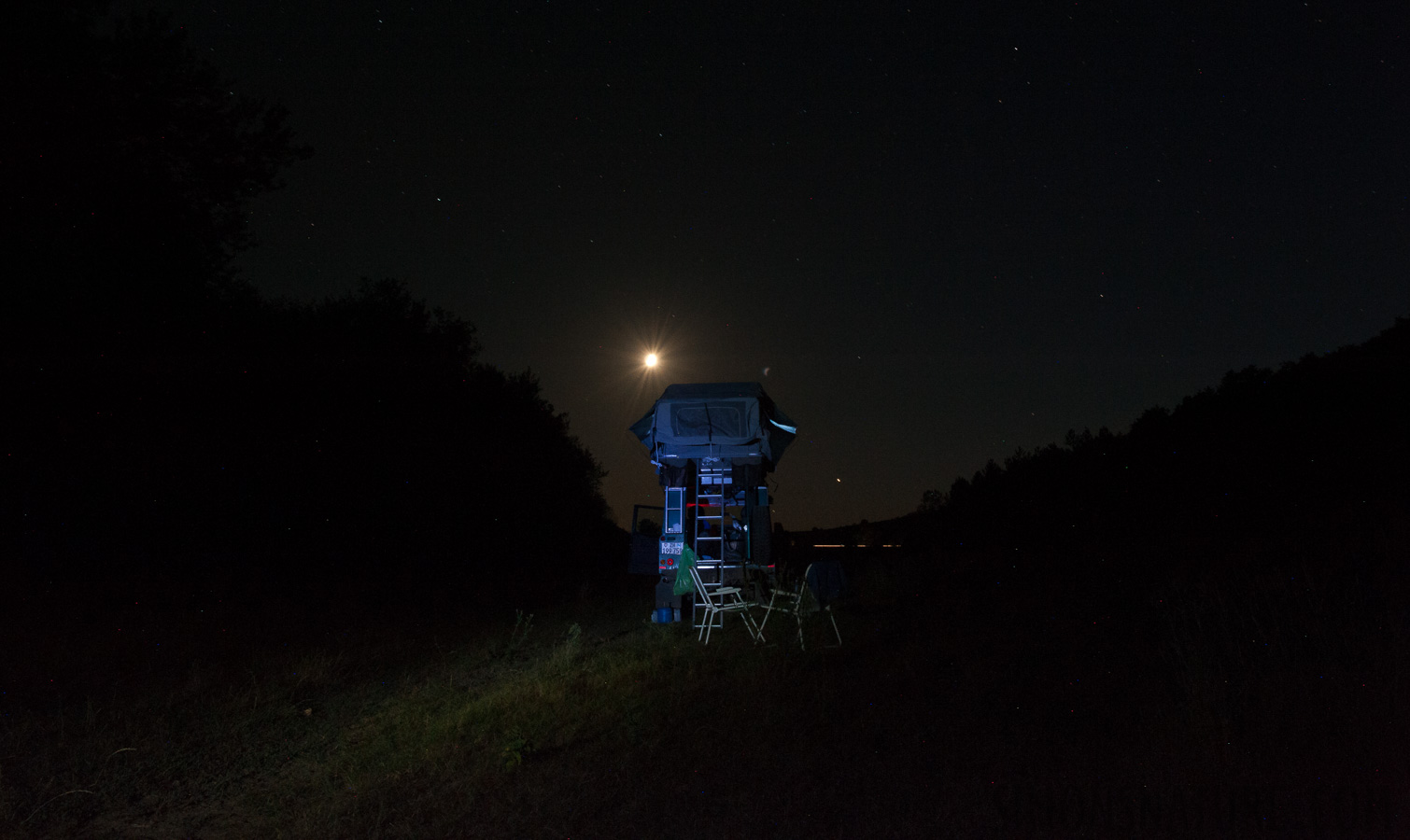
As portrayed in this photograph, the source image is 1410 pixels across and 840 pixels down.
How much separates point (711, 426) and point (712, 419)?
11 cm

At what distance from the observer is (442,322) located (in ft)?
94.9

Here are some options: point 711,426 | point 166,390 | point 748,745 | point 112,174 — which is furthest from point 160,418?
point 748,745

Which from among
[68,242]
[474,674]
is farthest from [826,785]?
[68,242]

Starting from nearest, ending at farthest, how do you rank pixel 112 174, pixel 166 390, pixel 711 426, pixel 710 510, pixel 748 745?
1. pixel 748 745
2. pixel 112 174
3. pixel 711 426
4. pixel 710 510
5. pixel 166 390

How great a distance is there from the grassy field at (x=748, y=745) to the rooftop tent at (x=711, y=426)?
5471 millimetres

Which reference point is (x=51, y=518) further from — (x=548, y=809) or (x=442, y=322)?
(x=442, y=322)

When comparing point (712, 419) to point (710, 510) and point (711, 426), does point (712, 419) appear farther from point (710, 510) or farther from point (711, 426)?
point (710, 510)

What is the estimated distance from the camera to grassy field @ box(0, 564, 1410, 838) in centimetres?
477

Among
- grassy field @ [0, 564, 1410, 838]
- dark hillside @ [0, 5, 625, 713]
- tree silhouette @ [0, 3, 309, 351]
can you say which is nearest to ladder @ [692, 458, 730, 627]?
dark hillside @ [0, 5, 625, 713]

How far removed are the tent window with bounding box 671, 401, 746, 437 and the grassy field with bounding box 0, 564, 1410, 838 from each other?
550 centimetres

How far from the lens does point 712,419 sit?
14609 millimetres

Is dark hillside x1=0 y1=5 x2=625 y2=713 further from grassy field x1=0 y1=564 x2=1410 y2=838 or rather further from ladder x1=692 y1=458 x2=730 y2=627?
ladder x1=692 y1=458 x2=730 y2=627

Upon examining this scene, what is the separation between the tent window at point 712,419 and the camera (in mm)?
14578

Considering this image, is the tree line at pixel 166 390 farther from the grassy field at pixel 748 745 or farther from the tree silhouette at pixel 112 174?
the grassy field at pixel 748 745
